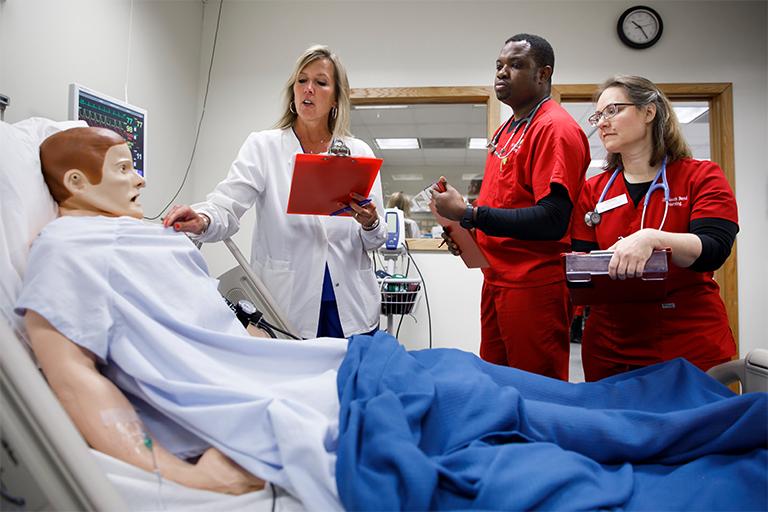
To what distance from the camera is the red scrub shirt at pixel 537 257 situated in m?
1.49

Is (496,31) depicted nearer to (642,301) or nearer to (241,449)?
(642,301)

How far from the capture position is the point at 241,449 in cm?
86

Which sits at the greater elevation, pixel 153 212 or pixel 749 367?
pixel 153 212

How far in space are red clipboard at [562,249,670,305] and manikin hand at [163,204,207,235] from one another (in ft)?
3.33

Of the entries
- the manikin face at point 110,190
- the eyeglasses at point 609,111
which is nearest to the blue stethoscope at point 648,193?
the eyeglasses at point 609,111

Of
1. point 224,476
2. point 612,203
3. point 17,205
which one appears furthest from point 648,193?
point 17,205

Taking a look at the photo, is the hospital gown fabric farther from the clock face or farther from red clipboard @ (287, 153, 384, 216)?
the clock face

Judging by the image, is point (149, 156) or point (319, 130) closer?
point (319, 130)

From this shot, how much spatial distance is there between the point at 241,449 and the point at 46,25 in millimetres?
2157

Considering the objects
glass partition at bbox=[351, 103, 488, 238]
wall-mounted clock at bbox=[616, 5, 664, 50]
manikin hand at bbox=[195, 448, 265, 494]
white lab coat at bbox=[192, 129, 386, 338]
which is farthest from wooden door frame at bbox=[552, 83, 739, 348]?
manikin hand at bbox=[195, 448, 265, 494]

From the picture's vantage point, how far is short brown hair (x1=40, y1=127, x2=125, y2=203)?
3.78ft

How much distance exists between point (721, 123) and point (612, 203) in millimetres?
2362

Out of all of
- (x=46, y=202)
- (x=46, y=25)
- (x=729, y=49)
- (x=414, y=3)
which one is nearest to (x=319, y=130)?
(x=46, y=202)

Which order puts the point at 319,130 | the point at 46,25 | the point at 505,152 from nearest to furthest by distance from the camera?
the point at 505,152 → the point at 319,130 → the point at 46,25
